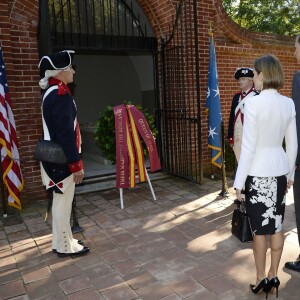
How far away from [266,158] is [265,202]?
331 mm

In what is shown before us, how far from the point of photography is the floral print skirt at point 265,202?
2533 mm

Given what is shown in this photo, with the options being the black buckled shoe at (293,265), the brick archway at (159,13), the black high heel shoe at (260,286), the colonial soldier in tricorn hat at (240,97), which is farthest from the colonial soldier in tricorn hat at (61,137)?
the brick archway at (159,13)

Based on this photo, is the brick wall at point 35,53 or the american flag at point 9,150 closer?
the american flag at point 9,150

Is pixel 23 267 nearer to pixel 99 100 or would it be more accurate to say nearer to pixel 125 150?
pixel 125 150

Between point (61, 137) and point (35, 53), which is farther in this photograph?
point (35, 53)

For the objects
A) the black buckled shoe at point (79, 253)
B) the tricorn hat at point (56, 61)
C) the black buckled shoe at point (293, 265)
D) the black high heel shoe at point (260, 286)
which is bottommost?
the black buckled shoe at point (79, 253)

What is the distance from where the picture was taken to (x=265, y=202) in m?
2.55

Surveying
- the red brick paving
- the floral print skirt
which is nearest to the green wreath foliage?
the red brick paving

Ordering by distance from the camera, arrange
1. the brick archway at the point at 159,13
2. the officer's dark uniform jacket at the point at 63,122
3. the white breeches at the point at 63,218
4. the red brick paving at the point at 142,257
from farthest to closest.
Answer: the brick archway at the point at 159,13
the white breeches at the point at 63,218
the officer's dark uniform jacket at the point at 63,122
the red brick paving at the point at 142,257

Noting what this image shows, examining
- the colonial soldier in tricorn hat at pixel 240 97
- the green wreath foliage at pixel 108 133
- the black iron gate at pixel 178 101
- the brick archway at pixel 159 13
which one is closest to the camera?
the colonial soldier in tricorn hat at pixel 240 97

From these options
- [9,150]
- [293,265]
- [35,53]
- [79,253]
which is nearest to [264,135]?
[293,265]

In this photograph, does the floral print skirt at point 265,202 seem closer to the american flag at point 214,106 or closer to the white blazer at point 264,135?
the white blazer at point 264,135

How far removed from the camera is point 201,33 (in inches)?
251

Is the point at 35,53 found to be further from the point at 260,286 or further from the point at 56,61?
the point at 260,286
